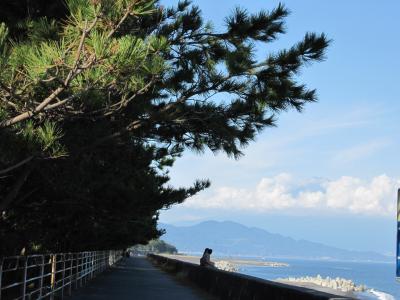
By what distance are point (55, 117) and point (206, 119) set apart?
2309 millimetres

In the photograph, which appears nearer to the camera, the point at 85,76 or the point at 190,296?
the point at 85,76

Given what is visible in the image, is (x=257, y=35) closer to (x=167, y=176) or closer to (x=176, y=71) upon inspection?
(x=176, y=71)

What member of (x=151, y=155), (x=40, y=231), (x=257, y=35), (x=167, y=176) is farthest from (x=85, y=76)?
(x=167, y=176)

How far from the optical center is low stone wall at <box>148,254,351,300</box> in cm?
867

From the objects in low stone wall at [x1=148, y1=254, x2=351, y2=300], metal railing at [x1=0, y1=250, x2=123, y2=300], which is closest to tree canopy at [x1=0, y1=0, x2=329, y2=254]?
metal railing at [x1=0, y1=250, x2=123, y2=300]

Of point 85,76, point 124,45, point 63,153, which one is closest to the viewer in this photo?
point 124,45

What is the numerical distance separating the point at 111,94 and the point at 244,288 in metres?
6.69

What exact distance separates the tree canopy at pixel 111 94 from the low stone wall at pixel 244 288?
243 centimetres

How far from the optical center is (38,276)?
33.6ft

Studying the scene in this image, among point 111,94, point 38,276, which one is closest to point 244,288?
point 38,276

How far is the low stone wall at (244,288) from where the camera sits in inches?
341

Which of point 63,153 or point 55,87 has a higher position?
point 55,87

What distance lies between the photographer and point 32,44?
5.71 meters

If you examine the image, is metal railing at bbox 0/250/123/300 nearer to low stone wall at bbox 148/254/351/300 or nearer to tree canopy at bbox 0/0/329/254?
tree canopy at bbox 0/0/329/254
